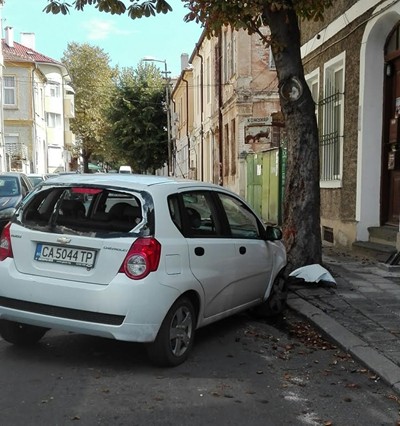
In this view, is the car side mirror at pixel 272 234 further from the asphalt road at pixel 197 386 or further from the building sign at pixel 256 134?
the building sign at pixel 256 134

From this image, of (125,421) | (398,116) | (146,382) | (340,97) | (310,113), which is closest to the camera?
(125,421)

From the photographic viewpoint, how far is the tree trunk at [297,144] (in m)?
7.59

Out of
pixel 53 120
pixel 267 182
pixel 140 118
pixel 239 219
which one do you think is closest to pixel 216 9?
pixel 239 219

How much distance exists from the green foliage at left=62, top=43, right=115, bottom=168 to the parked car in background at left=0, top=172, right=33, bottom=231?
153 feet

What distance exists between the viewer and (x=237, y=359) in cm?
487

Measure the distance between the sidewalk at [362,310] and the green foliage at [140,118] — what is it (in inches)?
1274

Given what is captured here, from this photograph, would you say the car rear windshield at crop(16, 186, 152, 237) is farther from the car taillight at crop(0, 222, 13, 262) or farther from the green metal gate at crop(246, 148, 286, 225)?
the green metal gate at crop(246, 148, 286, 225)

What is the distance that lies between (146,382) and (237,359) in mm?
979

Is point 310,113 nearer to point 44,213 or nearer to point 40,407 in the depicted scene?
point 44,213

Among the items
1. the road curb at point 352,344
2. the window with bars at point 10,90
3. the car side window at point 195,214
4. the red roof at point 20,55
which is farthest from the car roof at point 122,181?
the window with bars at point 10,90

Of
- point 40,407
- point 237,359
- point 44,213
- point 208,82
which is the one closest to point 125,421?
point 40,407

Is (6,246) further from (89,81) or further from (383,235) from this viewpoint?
(89,81)

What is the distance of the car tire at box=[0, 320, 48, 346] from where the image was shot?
4.90 meters

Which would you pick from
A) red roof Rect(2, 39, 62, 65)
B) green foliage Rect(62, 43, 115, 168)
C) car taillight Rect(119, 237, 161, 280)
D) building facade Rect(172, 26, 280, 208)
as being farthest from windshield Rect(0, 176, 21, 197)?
green foliage Rect(62, 43, 115, 168)
